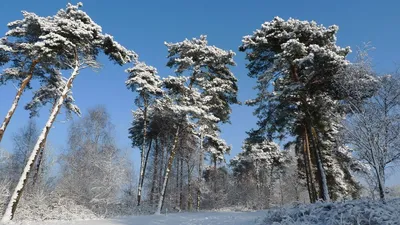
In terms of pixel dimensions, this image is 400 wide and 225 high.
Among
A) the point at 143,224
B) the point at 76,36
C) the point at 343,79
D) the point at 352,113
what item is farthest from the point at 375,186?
the point at 76,36

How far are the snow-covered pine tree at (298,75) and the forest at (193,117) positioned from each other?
3.0 inches

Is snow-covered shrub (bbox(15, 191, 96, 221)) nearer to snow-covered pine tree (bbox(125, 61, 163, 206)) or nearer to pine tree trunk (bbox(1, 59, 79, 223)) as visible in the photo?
pine tree trunk (bbox(1, 59, 79, 223))

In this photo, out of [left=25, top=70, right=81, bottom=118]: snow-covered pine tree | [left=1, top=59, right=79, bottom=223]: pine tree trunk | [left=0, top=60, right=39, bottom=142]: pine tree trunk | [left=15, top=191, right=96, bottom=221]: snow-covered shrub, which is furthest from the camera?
[left=25, top=70, right=81, bottom=118]: snow-covered pine tree

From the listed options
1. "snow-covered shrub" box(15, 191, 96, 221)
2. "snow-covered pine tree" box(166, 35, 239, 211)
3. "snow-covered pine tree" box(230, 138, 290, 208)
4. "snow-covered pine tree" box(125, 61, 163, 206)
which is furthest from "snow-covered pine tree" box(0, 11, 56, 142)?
"snow-covered pine tree" box(230, 138, 290, 208)

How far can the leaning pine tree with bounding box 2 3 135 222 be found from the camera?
43.5ft

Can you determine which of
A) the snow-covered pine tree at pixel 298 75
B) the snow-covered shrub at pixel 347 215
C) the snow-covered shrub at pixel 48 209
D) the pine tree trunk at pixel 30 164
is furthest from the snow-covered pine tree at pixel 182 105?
the snow-covered shrub at pixel 347 215

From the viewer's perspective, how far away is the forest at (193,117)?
1295 cm

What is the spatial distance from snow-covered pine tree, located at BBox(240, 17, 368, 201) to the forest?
3.0 inches

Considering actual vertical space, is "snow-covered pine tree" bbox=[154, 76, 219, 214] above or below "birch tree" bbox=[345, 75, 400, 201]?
above

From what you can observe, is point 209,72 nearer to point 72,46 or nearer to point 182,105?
point 182,105

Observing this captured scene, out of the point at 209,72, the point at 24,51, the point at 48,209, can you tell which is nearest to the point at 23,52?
the point at 24,51

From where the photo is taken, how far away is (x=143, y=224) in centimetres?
1048

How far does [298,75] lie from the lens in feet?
57.8

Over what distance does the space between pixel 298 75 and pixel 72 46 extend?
13.8 metres
